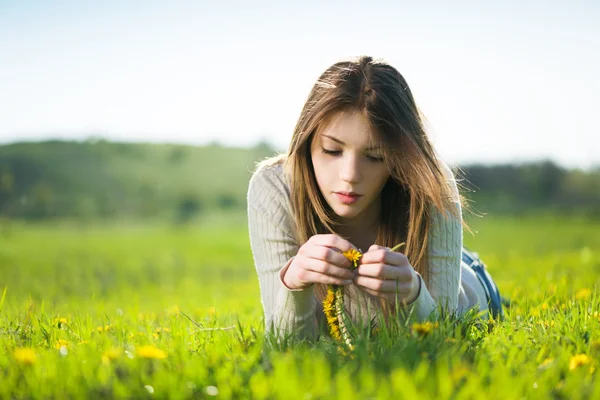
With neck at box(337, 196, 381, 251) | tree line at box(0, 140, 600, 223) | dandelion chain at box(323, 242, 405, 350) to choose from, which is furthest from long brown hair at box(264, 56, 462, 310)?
tree line at box(0, 140, 600, 223)

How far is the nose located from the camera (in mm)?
2480

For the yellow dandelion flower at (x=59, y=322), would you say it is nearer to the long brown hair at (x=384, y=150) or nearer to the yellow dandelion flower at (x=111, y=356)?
the yellow dandelion flower at (x=111, y=356)

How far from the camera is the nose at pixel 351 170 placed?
2.48m

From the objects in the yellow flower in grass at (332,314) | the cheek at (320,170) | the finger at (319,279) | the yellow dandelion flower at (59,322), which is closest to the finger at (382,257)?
the finger at (319,279)

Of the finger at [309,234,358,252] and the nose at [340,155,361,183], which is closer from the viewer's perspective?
the finger at [309,234,358,252]

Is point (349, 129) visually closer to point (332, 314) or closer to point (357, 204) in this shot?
point (357, 204)

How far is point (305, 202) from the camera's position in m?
2.90

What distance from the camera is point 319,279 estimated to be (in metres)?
2.17

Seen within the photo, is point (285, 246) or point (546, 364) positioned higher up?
point (285, 246)

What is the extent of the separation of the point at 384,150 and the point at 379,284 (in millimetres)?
728

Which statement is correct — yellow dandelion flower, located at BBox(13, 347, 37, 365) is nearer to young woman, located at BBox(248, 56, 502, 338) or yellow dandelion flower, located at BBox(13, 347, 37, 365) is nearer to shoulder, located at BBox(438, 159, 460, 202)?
young woman, located at BBox(248, 56, 502, 338)

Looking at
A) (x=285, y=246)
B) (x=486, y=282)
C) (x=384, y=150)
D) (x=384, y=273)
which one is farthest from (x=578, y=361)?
(x=486, y=282)

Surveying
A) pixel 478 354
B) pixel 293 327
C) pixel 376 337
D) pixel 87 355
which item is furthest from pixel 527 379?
pixel 87 355

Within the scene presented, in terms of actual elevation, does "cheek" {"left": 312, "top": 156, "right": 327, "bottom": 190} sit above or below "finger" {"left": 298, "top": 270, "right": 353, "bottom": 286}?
above
